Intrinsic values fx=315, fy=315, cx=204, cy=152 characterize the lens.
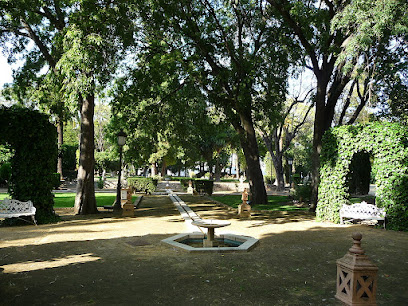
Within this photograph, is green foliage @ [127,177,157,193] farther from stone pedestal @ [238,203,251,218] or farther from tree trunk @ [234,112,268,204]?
stone pedestal @ [238,203,251,218]

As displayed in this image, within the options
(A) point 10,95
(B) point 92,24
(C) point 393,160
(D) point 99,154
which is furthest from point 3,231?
(D) point 99,154

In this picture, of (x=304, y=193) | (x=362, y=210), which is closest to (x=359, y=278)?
(x=362, y=210)

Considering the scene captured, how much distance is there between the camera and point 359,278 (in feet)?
12.6

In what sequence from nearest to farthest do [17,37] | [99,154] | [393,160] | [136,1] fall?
[393,160], [136,1], [17,37], [99,154]

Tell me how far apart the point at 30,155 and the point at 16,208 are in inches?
70.4

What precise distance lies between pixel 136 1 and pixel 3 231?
976cm

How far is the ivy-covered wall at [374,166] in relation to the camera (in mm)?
10141

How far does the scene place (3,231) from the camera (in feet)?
30.3

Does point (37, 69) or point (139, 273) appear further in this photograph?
point (37, 69)

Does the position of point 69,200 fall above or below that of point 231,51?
below

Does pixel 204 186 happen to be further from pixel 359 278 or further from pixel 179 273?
pixel 359 278

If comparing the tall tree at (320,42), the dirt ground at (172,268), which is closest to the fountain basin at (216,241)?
the dirt ground at (172,268)

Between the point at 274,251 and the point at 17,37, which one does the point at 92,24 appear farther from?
the point at 274,251

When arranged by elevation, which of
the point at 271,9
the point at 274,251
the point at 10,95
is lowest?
the point at 274,251
